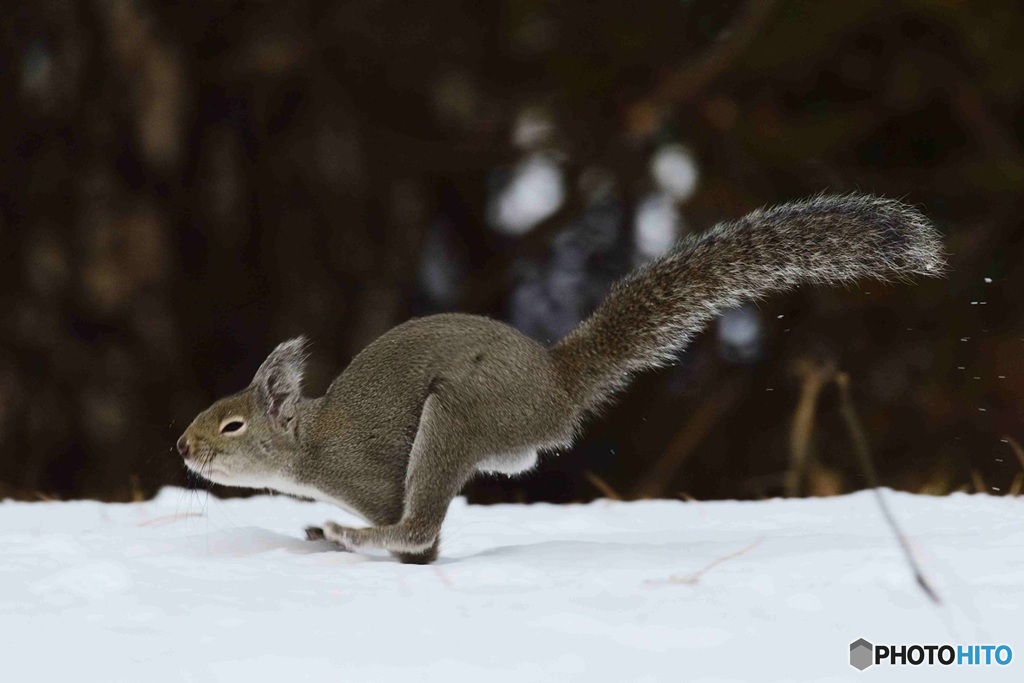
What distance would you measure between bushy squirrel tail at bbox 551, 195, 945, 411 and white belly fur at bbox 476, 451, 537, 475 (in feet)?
0.57

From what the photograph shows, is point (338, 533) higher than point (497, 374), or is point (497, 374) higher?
point (497, 374)

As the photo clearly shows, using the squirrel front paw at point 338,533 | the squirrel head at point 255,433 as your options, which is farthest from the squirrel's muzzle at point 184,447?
the squirrel front paw at point 338,533

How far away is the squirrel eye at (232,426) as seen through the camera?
2688 mm

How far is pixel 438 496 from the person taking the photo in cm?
238

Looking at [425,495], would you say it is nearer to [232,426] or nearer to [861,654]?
[232,426]

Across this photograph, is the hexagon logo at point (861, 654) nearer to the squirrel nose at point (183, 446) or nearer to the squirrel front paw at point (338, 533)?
the squirrel front paw at point (338, 533)

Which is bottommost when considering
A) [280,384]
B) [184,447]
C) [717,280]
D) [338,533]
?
[338,533]

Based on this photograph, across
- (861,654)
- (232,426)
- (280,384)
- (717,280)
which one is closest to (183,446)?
(232,426)

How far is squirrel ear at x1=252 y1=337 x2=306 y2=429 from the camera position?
106 inches

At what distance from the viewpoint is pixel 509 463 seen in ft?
8.25

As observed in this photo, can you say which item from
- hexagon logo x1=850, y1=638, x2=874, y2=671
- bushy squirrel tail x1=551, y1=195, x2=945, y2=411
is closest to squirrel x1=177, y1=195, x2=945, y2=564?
bushy squirrel tail x1=551, y1=195, x2=945, y2=411

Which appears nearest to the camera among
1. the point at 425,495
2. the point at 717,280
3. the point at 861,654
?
the point at 861,654

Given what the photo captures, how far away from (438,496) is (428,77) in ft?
13.3

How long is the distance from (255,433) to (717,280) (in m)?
1.06
